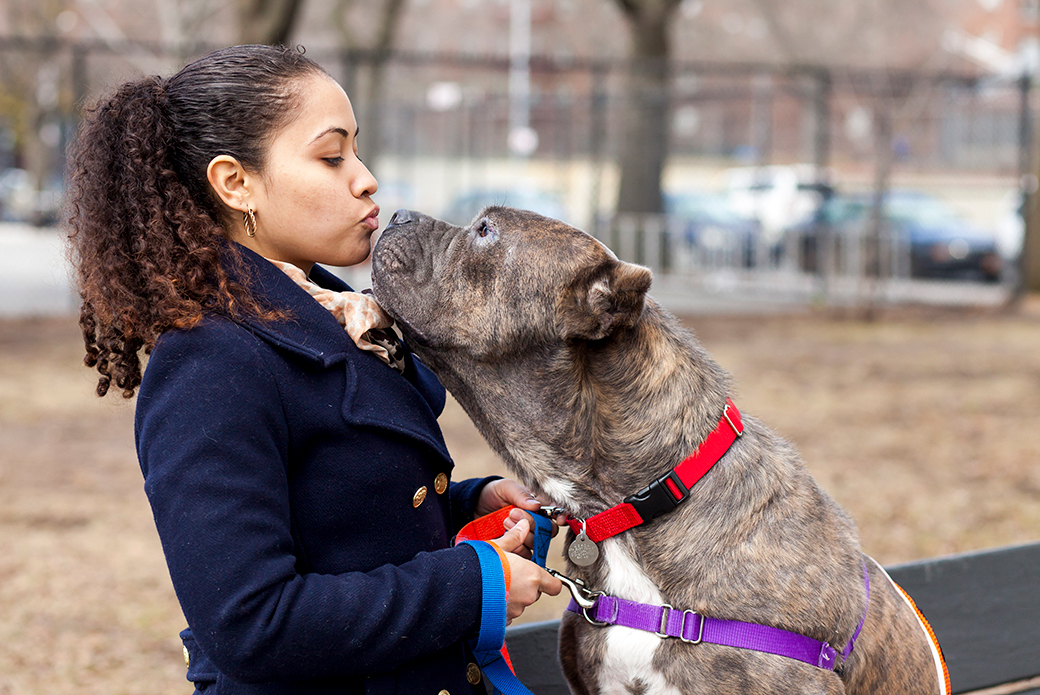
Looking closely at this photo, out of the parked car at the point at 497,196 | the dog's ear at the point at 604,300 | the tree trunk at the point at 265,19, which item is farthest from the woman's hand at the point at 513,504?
the parked car at the point at 497,196

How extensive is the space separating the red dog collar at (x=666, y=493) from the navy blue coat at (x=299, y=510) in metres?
0.38

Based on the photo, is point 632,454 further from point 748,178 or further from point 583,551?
point 748,178

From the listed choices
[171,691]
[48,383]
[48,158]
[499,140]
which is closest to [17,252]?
[499,140]

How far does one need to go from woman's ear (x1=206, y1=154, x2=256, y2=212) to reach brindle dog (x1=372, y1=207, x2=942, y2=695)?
1.46 ft

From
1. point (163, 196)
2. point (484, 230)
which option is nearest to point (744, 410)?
point (484, 230)

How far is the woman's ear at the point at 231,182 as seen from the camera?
7.13 feet


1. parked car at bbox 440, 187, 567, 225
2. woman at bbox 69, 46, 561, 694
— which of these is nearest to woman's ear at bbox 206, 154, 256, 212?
woman at bbox 69, 46, 561, 694

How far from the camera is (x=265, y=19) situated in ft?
46.7

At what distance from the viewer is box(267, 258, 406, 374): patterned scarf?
2.25m

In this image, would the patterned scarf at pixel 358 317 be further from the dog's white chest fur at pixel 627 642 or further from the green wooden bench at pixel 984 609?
the green wooden bench at pixel 984 609

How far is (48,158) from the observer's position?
113ft

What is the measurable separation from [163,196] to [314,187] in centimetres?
30

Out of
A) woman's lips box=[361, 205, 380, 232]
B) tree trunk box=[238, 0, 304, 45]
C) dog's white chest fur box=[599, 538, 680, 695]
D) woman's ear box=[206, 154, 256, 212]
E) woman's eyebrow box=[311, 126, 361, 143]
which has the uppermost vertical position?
tree trunk box=[238, 0, 304, 45]

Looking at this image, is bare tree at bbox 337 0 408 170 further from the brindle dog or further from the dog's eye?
the brindle dog
